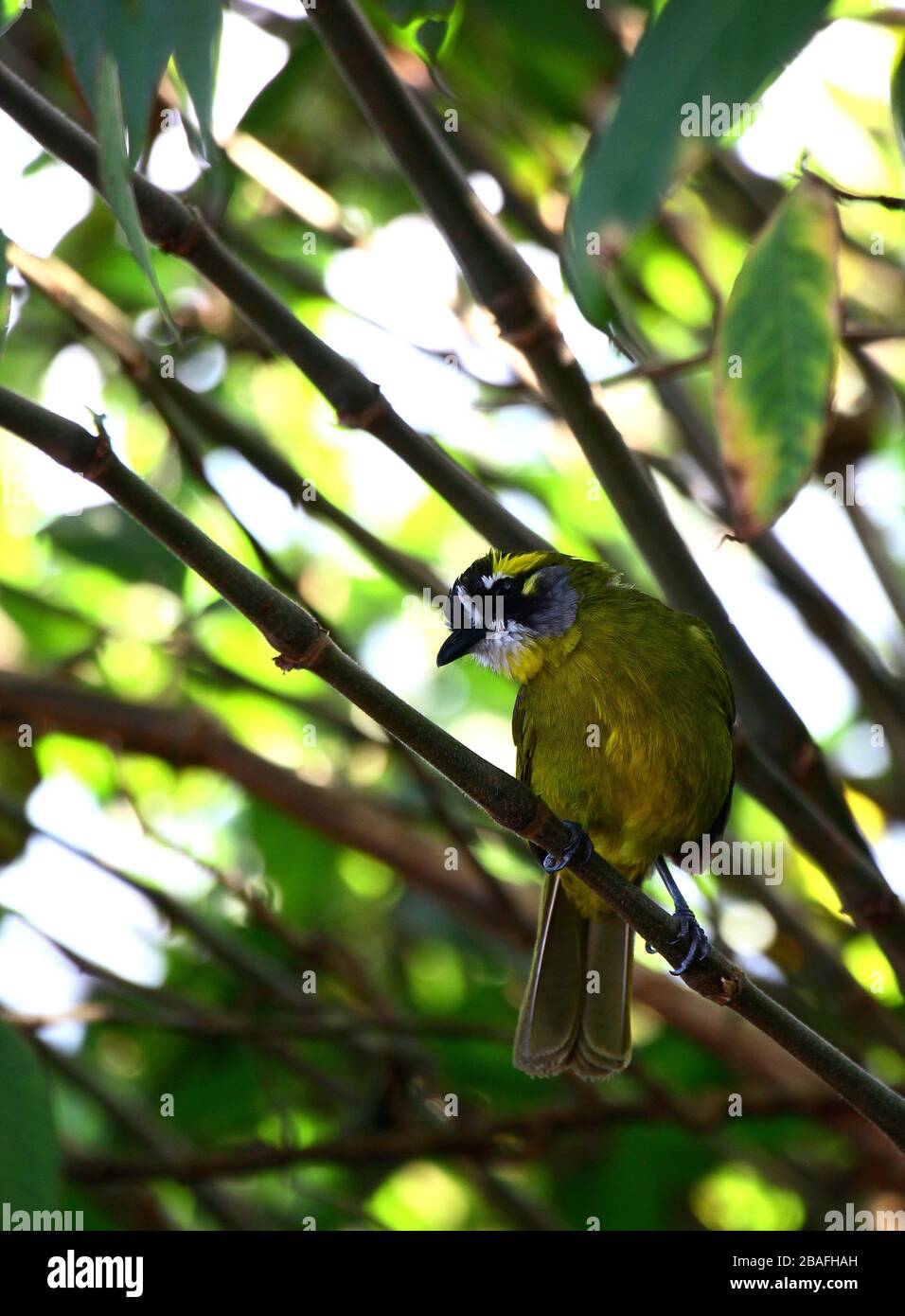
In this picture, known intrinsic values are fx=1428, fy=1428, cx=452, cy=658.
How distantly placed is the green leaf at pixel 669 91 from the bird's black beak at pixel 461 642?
1757 millimetres

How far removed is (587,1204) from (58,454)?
115 inches

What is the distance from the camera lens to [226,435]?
3.09 meters

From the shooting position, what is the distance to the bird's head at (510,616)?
3150 mm

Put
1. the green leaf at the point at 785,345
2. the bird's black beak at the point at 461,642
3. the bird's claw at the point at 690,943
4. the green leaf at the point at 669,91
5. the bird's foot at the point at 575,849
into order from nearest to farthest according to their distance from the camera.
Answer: the green leaf at the point at 669,91, the green leaf at the point at 785,345, the bird's foot at the point at 575,849, the bird's claw at the point at 690,943, the bird's black beak at the point at 461,642

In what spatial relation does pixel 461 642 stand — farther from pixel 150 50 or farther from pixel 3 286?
pixel 150 50

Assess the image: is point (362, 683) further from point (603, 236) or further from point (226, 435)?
point (226, 435)

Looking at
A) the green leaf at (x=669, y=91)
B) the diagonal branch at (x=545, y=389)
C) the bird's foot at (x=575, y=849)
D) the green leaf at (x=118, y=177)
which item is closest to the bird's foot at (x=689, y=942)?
the bird's foot at (x=575, y=849)

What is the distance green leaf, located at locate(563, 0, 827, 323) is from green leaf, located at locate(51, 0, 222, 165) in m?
0.41

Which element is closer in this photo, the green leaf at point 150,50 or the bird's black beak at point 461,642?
the green leaf at point 150,50

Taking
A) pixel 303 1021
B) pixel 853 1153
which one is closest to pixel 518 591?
pixel 303 1021

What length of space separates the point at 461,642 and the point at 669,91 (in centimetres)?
186

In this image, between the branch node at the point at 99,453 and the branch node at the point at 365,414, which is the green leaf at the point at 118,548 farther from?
the branch node at the point at 99,453

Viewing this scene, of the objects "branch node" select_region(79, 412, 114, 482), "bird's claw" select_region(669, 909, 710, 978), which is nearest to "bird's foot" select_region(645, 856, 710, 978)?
"bird's claw" select_region(669, 909, 710, 978)

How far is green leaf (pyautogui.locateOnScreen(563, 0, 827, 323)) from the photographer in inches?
50.9
